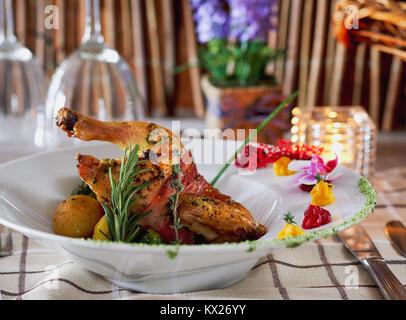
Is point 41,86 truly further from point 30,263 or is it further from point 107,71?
point 30,263

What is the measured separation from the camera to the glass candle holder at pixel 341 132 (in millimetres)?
1007

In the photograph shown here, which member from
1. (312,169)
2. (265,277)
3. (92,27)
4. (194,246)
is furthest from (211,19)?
(194,246)

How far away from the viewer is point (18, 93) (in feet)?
4.49

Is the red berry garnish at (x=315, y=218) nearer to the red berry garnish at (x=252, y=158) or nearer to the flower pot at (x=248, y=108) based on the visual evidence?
the red berry garnish at (x=252, y=158)

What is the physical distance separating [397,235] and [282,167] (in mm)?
207

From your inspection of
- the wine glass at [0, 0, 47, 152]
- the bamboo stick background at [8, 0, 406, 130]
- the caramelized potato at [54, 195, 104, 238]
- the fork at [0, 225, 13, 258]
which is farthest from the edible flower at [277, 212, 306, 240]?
the bamboo stick background at [8, 0, 406, 130]

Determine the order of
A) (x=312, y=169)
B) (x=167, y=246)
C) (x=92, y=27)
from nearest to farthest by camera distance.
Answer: (x=167, y=246), (x=312, y=169), (x=92, y=27)

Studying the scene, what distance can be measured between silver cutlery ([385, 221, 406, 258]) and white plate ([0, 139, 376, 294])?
138 millimetres

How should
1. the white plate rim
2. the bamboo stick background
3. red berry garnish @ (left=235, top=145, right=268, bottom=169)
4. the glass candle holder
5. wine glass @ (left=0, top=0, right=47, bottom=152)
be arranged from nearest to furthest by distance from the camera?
the white plate rim → red berry garnish @ (left=235, top=145, right=268, bottom=169) → the glass candle holder → wine glass @ (left=0, top=0, right=47, bottom=152) → the bamboo stick background

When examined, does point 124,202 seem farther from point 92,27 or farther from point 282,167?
point 92,27

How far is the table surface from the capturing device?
574 mm

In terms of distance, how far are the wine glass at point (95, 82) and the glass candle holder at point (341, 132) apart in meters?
0.40

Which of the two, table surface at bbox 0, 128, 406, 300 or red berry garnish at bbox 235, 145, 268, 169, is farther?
red berry garnish at bbox 235, 145, 268, 169

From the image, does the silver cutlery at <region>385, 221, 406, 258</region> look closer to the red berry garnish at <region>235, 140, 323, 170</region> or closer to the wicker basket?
the red berry garnish at <region>235, 140, 323, 170</region>
